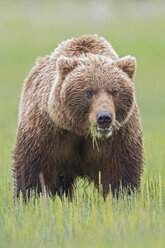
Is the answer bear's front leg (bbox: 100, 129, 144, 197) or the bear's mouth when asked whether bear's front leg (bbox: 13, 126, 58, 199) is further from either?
the bear's mouth

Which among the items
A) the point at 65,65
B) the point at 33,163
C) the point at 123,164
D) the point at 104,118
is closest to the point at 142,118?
the point at 123,164

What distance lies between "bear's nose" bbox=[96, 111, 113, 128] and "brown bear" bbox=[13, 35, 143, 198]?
0.03 metres

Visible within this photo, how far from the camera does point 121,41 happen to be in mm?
30750

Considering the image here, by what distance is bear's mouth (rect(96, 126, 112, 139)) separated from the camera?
5.37 metres

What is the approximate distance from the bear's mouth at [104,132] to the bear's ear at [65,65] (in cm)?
71

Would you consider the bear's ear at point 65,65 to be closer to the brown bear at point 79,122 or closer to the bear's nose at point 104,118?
the brown bear at point 79,122

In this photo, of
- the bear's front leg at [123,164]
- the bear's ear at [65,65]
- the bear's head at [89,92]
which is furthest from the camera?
the bear's front leg at [123,164]

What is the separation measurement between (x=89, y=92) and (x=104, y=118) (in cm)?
43

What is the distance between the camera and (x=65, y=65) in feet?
19.1

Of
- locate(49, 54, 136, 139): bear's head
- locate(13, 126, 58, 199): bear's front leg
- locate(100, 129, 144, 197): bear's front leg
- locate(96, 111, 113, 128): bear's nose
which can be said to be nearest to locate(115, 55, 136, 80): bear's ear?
locate(49, 54, 136, 139): bear's head

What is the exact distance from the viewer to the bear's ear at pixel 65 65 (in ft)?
19.1

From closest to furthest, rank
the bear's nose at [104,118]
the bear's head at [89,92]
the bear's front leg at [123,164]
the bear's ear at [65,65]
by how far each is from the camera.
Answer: the bear's nose at [104,118]
the bear's head at [89,92]
the bear's ear at [65,65]
the bear's front leg at [123,164]

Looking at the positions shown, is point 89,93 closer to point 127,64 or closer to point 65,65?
point 65,65

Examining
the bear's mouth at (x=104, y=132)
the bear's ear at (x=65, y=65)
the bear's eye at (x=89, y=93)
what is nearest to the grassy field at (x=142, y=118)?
the bear's mouth at (x=104, y=132)
